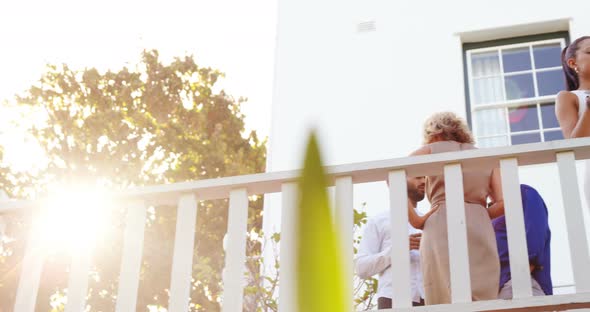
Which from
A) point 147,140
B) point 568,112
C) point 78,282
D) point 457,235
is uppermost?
point 147,140

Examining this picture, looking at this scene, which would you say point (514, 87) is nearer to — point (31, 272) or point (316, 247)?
point (31, 272)

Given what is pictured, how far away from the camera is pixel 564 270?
595 cm

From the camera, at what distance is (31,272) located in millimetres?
3645

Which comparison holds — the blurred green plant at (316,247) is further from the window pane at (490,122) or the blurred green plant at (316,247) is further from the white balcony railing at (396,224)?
the window pane at (490,122)

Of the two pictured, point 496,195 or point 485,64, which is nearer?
point 496,195

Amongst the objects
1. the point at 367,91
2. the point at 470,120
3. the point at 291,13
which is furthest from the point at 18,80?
the point at 470,120

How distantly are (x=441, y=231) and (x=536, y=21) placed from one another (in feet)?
15.0

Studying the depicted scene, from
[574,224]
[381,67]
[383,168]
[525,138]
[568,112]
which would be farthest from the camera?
[381,67]

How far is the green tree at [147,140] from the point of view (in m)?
12.0

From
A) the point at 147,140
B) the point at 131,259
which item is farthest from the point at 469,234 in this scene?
the point at 147,140

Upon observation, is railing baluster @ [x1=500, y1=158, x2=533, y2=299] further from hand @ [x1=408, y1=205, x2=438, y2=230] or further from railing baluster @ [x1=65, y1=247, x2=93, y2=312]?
railing baluster @ [x1=65, y1=247, x2=93, y2=312]

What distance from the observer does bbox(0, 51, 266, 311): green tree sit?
12.0 meters

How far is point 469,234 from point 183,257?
1.15m

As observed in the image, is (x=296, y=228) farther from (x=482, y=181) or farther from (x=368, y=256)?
(x=368, y=256)
